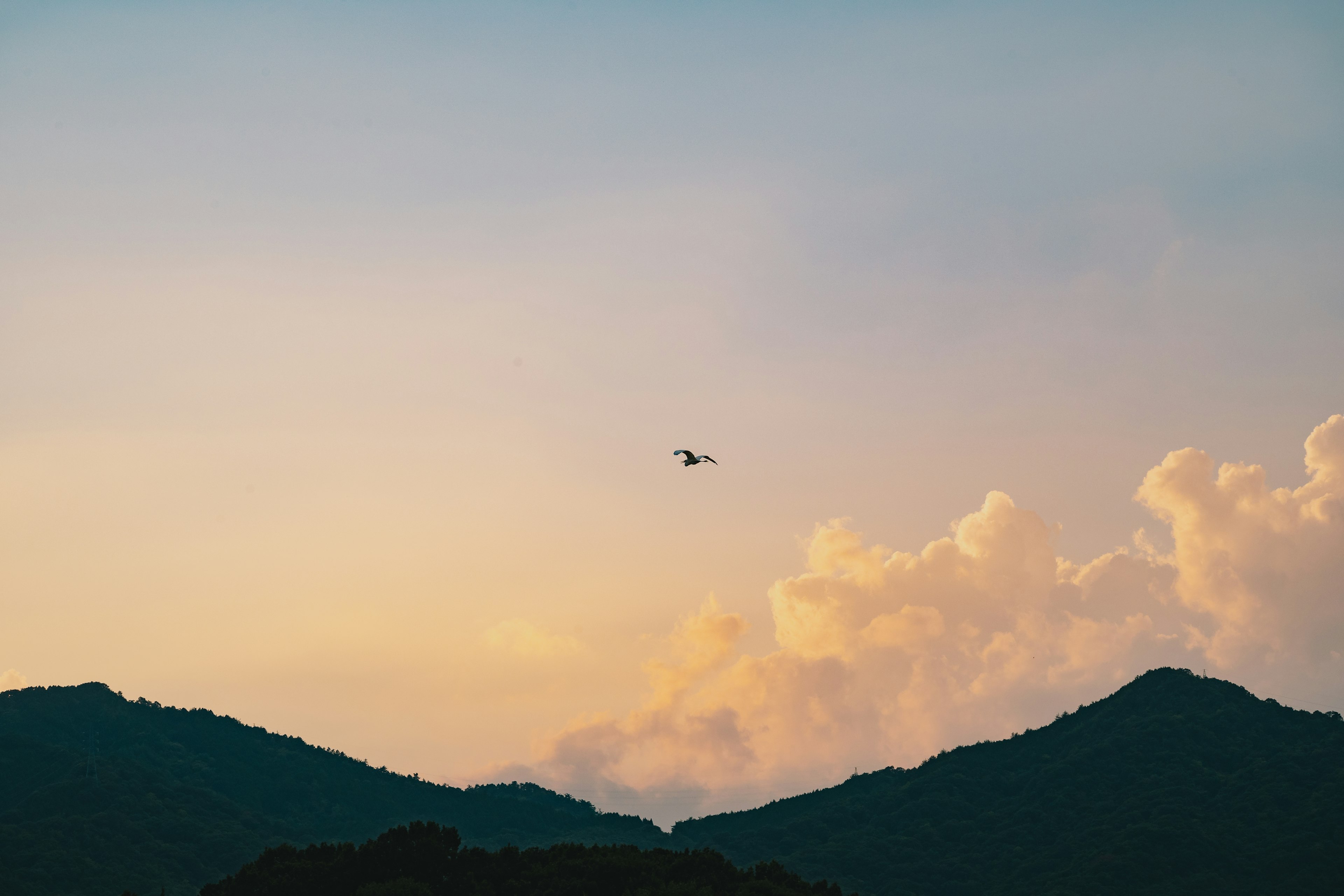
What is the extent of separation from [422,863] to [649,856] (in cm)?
1719

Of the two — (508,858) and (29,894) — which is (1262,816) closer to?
(508,858)

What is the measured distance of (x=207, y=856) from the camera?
19025 cm

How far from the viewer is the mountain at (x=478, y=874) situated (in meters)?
79.6

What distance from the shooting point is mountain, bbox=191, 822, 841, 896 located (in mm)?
79562

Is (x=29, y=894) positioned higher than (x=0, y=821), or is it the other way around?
(x=0, y=821)

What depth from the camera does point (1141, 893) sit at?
167500 mm

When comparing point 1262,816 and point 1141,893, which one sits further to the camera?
point 1262,816

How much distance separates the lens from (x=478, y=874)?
85.4m

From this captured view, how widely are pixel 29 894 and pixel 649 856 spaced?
10876 cm

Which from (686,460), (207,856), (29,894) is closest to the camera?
(686,460)

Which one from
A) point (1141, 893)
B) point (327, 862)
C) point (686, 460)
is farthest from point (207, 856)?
point (686, 460)

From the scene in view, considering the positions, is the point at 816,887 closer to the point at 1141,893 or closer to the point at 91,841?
the point at 1141,893

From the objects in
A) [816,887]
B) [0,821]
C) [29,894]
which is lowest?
[816,887]

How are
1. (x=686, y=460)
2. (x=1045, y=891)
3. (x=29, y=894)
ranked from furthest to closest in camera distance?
(x=1045, y=891), (x=29, y=894), (x=686, y=460)
